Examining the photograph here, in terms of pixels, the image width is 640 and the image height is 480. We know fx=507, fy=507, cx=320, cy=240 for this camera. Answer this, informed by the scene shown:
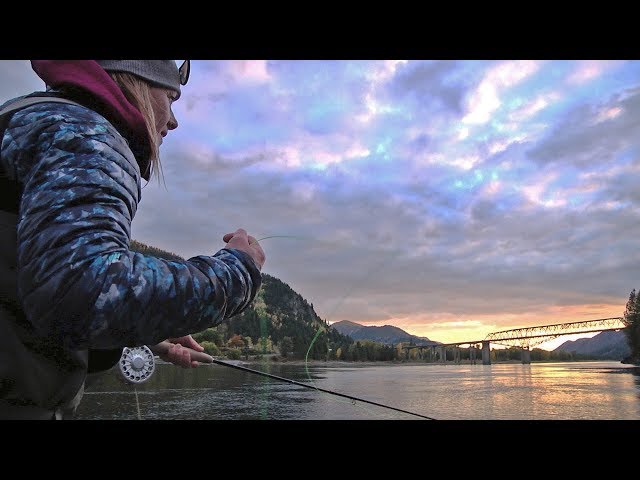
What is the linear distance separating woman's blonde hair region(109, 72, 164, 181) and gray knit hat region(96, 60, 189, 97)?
15mm

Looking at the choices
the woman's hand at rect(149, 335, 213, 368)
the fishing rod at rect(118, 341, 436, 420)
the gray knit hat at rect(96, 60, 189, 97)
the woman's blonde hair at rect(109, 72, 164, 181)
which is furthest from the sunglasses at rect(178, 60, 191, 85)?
the fishing rod at rect(118, 341, 436, 420)

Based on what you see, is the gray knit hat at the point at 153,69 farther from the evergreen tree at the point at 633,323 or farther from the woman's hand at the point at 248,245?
the evergreen tree at the point at 633,323

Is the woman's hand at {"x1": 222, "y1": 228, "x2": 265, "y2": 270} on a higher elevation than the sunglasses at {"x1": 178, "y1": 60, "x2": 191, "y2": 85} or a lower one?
lower

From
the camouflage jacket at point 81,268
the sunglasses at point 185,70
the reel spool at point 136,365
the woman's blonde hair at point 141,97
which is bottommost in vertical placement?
the reel spool at point 136,365

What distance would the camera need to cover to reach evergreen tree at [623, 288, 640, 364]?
76.2 meters

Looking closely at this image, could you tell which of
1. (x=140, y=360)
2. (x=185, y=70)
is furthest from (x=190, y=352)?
(x=185, y=70)

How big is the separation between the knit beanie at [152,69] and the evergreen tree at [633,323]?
290ft

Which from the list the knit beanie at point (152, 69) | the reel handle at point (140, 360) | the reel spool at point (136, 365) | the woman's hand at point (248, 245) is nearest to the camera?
the woman's hand at point (248, 245)

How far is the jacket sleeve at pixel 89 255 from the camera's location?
717mm

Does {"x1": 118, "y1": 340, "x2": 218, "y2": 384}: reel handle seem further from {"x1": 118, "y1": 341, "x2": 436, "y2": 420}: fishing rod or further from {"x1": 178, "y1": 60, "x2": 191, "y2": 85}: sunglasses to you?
{"x1": 178, "y1": 60, "x2": 191, "y2": 85}: sunglasses

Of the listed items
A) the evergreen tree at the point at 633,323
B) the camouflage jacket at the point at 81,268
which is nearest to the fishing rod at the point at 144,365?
the camouflage jacket at the point at 81,268

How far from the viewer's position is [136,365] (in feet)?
7.94
